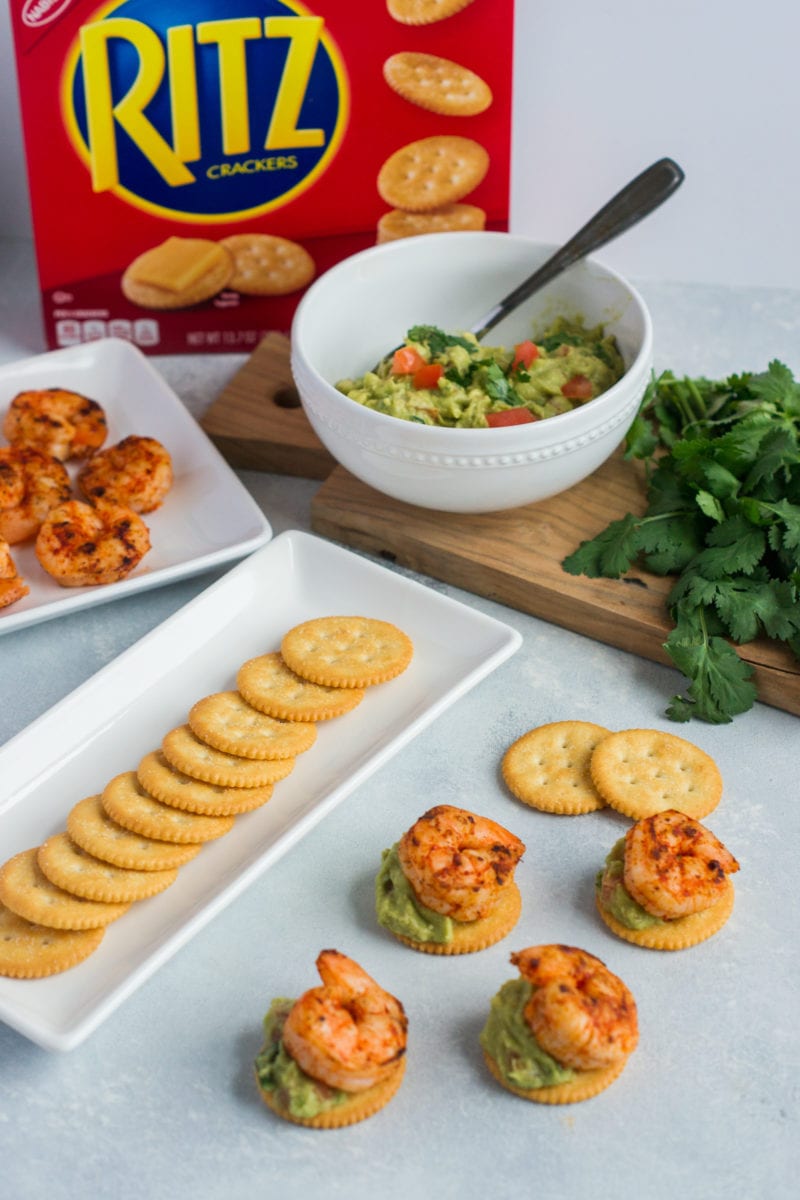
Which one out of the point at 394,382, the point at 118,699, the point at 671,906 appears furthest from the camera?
the point at 394,382

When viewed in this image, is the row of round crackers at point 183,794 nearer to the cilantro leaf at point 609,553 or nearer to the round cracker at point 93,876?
the round cracker at point 93,876

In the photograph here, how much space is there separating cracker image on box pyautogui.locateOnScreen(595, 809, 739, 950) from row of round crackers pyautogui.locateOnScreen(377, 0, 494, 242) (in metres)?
1.99

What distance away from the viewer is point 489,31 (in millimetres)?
3533

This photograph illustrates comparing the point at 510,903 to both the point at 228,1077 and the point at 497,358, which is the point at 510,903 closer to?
Answer: the point at 228,1077

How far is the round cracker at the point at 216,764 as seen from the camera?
2.55 metres

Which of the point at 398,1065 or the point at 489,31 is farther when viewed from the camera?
the point at 489,31

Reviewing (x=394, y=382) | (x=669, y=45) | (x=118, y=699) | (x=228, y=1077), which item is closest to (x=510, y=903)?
(x=228, y=1077)

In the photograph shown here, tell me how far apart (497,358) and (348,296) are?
16.2 inches

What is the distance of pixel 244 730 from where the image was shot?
105 inches

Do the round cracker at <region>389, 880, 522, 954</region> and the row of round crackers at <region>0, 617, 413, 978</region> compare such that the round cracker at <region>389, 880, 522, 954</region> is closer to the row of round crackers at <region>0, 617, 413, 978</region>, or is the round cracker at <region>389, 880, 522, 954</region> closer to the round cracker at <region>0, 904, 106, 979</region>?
the row of round crackers at <region>0, 617, 413, 978</region>

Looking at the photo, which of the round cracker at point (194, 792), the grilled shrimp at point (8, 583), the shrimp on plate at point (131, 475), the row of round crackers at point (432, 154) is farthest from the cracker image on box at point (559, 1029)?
the row of round crackers at point (432, 154)

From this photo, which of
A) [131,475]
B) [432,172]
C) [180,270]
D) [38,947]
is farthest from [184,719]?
[432,172]

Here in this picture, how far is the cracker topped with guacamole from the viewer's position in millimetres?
3123

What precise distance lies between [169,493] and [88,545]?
37 cm
